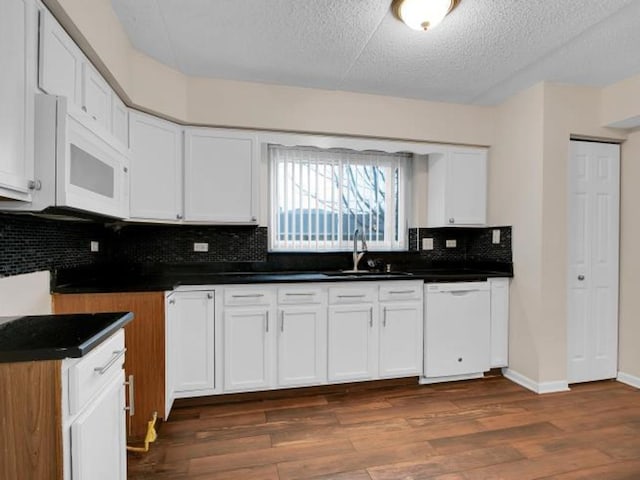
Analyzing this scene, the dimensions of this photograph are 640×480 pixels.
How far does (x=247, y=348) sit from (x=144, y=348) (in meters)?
0.71

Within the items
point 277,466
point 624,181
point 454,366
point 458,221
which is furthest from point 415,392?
point 624,181

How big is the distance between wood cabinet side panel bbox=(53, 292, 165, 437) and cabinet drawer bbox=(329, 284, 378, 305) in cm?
121

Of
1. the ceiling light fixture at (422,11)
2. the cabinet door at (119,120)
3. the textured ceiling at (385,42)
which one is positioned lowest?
the cabinet door at (119,120)

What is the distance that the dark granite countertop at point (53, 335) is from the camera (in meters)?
0.93

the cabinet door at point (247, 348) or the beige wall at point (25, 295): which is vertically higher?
the beige wall at point (25, 295)

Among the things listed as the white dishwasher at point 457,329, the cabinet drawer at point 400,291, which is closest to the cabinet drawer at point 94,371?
the cabinet drawer at point 400,291

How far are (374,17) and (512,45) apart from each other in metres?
0.97

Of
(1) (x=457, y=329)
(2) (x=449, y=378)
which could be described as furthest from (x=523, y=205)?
(2) (x=449, y=378)

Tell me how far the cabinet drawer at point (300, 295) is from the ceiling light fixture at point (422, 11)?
180 cm

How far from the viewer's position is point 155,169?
2.48 m

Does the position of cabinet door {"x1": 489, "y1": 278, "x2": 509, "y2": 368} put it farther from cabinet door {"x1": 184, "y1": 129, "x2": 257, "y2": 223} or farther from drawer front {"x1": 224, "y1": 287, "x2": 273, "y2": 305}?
cabinet door {"x1": 184, "y1": 129, "x2": 257, "y2": 223}

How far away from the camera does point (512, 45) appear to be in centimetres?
221

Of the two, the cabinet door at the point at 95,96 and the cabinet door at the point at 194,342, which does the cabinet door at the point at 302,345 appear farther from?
the cabinet door at the point at 95,96

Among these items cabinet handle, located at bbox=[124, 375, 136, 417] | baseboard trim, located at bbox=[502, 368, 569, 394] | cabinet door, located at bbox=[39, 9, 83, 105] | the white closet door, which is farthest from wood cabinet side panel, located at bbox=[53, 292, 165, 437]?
the white closet door
